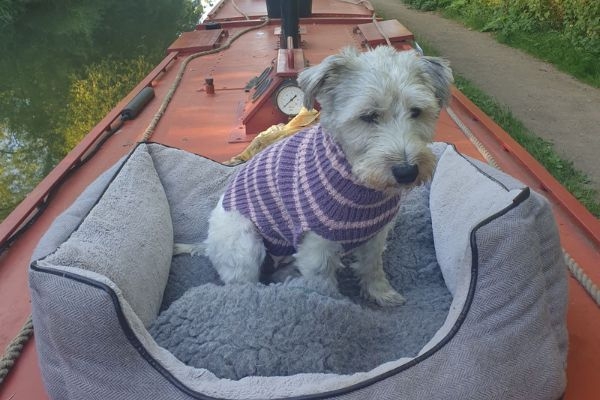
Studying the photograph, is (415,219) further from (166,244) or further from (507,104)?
(507,104)

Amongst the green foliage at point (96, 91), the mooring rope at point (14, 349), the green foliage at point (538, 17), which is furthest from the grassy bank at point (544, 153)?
the green foliage at point (96, 91)

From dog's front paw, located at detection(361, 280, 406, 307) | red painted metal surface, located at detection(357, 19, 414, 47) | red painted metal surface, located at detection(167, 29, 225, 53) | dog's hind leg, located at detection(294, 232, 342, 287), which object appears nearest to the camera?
dog's hind leg, located at detection(294, 232, 342, 287)

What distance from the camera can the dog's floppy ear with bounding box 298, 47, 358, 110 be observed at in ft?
7.01

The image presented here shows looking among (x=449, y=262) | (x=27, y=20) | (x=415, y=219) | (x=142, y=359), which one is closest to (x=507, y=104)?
(x=415, y=219)

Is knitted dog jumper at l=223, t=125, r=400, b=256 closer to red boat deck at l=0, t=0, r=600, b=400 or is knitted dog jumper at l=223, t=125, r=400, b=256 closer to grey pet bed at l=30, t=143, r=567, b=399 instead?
grey pet bed at l=30, t=143, r=567, b=399

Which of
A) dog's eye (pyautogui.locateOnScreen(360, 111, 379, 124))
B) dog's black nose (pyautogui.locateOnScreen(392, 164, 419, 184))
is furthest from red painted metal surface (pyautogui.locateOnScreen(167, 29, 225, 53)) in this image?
dog's black nose (pyautogui.locateOnScreen(392, 164, 419, 184))

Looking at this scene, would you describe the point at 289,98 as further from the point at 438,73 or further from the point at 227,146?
the point at 438,73

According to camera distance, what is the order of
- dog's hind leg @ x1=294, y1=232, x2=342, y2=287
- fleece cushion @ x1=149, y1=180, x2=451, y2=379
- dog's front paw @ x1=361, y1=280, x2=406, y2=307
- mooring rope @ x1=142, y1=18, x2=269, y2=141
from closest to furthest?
fleece cushion @ x1=149, y1=180, x2=451, y2=379 → dog's hind leg @ x1=294, y1=232, x2=342, y2=287 → dog's front paw @ x1=361, y1=280, x2=406, y2=307 → mooring rope @ x1=142, y1=18, x2=269, y2=141

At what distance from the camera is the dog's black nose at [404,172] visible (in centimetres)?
197

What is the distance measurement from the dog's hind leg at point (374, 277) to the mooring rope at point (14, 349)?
4.87 ft

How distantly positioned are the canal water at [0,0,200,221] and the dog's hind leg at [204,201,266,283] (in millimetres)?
3538

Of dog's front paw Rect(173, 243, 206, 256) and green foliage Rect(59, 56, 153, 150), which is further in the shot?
green foliage Rect(59, 56, 153, 150)

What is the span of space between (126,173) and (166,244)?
46cm

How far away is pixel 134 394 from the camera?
1.78 metres
